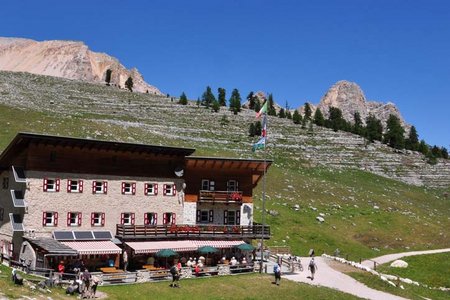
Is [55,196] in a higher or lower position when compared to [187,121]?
lower

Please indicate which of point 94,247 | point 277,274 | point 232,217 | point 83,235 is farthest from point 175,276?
point 232,217

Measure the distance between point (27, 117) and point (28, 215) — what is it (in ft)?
201

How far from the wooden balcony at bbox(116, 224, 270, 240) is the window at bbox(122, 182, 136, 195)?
3359 millimetres

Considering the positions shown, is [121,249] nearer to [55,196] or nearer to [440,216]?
[55,196]

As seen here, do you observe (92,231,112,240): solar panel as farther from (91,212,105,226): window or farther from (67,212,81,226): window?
(67,212,81,226): window

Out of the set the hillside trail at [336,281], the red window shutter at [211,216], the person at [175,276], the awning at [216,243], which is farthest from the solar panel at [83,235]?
the hillside trail at [336,281]

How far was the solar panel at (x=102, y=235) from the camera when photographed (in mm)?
48281

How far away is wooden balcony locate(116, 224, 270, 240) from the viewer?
49.4m

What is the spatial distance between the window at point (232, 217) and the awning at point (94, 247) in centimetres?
1459

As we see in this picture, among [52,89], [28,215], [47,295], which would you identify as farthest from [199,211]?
[52,89]

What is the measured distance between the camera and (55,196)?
157 feet

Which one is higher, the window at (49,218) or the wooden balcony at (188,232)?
the window at (49,218)

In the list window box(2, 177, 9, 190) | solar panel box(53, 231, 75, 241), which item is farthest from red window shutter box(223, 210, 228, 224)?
window box(2, 177, 9, 190)

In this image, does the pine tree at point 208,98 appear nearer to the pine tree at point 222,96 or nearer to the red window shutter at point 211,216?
the pine tree at point 222,96
